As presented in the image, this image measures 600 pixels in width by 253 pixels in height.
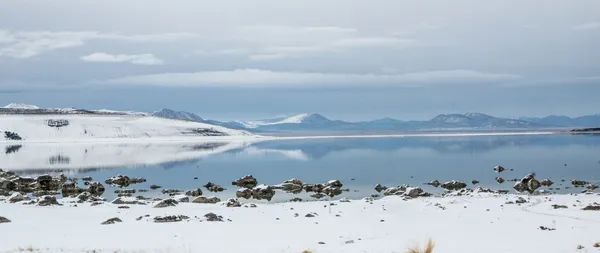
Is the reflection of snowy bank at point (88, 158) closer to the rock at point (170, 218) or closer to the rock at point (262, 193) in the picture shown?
the rock at point (262, 193)

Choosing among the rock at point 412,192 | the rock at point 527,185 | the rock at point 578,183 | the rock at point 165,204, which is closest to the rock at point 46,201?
the rock at point 165,204

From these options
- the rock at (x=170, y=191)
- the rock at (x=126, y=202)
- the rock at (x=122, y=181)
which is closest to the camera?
the rock at (x=126, y=202)

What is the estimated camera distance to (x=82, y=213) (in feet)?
101

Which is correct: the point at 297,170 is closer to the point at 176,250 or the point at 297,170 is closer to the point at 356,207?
the point at 356,207

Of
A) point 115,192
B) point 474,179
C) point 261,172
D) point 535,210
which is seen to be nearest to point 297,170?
point 261,172

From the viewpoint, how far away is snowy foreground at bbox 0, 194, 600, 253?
2028 cm

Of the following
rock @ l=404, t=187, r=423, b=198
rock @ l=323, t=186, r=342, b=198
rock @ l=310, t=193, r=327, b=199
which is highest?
rock @ l=404, t=187, r=423, b=198

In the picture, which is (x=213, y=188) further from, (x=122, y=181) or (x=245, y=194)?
(x=122, y=181)

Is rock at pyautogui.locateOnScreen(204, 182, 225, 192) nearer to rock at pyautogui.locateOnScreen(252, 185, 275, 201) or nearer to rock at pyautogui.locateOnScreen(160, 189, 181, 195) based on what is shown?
rock at pyautogui.locateOnScreen(160, 189, 181, 195)

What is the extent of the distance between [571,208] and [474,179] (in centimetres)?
2769

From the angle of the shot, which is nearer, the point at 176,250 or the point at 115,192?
the point at 176,250

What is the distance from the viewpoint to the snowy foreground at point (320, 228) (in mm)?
20281

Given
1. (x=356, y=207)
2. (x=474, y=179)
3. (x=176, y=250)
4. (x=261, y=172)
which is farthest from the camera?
(x=261, y=172)

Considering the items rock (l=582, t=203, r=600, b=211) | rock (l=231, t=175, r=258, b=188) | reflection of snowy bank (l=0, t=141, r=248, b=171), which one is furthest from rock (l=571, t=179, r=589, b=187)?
reflection of snowy bank (l=0, t=141, r=248, b=171)
